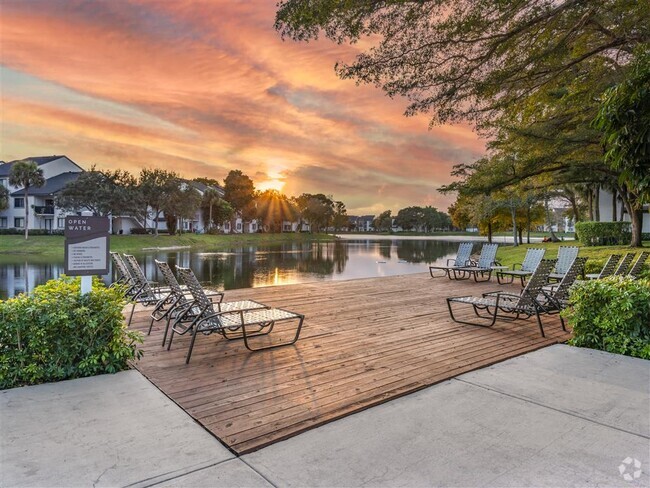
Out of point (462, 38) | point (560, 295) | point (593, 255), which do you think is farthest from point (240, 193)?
point (560, 295)

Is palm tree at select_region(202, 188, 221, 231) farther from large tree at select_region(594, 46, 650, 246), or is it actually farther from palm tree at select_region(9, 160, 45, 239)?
large tree at select_region(594, 46, 650, 246)

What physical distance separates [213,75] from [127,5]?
130 inches

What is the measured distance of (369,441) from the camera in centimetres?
260

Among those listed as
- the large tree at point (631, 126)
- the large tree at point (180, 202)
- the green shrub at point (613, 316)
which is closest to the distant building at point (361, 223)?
the large tree at point (180, 202)

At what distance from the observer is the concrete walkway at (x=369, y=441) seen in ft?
7.23

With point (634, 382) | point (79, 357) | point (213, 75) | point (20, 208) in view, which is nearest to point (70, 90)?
point (213, 75)

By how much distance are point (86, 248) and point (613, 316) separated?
18.2 ft

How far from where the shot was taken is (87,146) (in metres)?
28.9

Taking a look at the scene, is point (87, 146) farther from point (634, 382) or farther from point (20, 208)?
point (634, 382)

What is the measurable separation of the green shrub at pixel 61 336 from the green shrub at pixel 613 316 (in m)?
4.88

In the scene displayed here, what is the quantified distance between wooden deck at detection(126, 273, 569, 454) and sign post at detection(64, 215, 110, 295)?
1024 millimetres

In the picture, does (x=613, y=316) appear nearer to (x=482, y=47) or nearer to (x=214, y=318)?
(x=214, y=318)

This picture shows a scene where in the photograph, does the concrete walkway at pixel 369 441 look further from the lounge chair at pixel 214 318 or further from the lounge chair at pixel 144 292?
the lounge chair at pixel 144 292

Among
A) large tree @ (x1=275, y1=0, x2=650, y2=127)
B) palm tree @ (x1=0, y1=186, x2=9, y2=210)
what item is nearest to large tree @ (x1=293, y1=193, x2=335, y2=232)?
palm tree @ (x1=0, y1=186, x2=9, y2=210)
